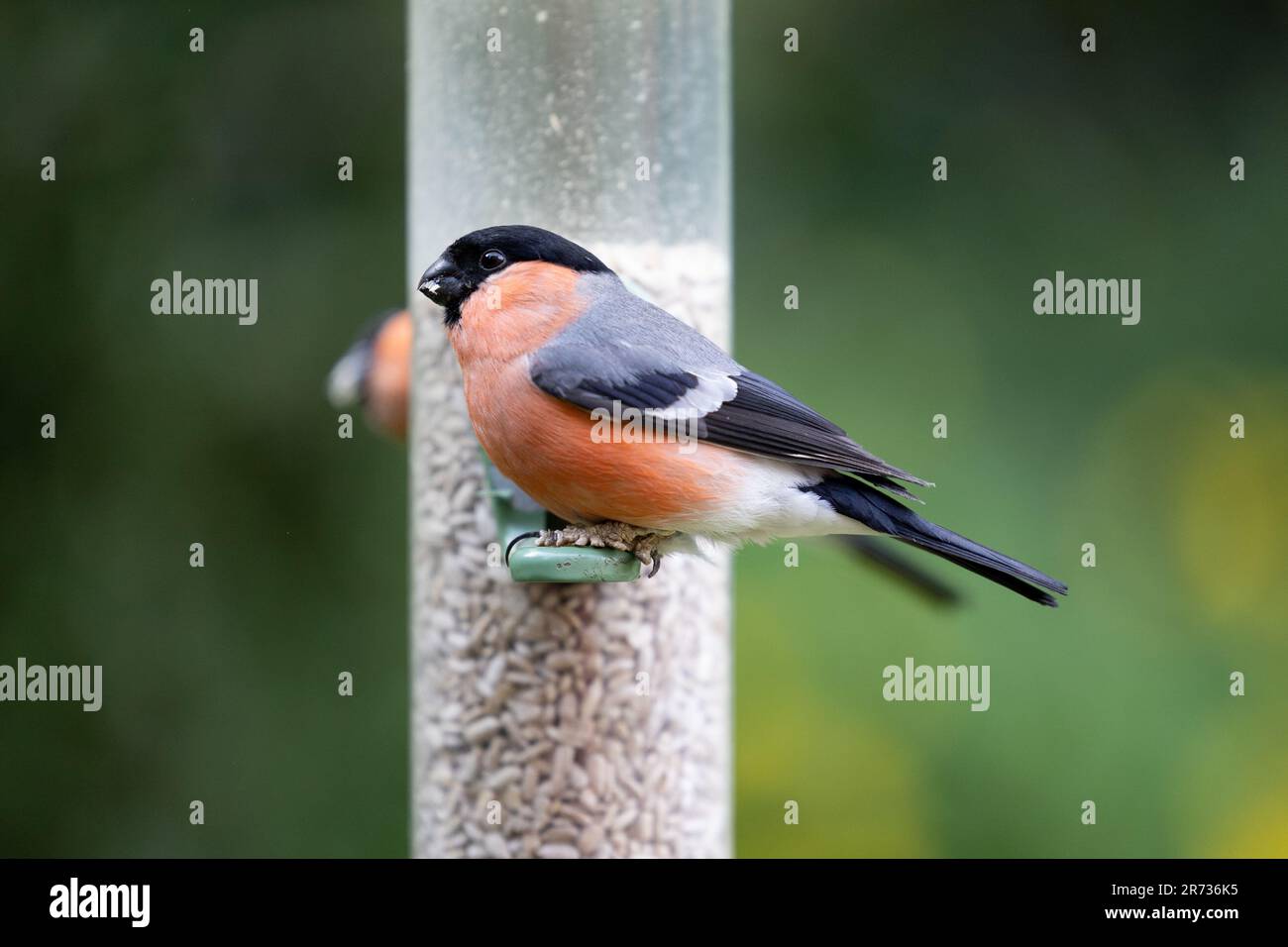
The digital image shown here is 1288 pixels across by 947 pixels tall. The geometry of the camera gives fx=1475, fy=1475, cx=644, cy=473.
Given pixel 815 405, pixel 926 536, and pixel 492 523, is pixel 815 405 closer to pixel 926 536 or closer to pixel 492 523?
pixel 492 523

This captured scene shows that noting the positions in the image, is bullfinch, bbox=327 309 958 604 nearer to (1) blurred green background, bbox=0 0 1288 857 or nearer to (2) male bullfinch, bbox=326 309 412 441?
(2) male bullfinch, bbox=326 309 412 441

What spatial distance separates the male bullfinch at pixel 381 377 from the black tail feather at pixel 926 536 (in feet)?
7.11

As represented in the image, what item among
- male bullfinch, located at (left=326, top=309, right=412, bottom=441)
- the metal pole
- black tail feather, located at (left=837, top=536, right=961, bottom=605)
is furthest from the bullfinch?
black tail feather, located at (left=837, top=536, right=961, bottom=605)

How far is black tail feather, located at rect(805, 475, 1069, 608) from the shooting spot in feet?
10.1

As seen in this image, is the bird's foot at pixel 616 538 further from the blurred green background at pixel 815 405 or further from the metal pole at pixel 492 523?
the blurred green background at pixel 815 405

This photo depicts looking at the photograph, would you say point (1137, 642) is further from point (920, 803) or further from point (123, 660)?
point (123, 660)

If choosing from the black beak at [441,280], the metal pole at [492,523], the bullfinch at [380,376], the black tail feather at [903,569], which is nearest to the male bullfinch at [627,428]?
the black beak at [441,280]

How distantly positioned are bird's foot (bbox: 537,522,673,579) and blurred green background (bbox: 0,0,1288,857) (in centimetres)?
183

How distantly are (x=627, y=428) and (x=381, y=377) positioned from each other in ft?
7.13

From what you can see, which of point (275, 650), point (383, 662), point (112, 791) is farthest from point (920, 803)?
point (112, 791)

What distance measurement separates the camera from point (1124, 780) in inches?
193

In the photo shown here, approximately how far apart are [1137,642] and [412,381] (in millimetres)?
2712

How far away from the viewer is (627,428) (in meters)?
3.29

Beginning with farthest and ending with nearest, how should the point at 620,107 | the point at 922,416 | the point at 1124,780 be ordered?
the point at 922,416, the point at 1124,780, the point at 620,107
